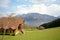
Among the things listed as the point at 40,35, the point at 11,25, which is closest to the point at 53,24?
the point at 40,35

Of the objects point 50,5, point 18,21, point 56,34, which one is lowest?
point 56,34

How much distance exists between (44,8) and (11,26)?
0.89 metres

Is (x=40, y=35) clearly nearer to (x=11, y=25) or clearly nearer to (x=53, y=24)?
(x=53, y=24)

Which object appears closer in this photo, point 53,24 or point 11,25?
point 11,25

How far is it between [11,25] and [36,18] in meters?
0.62

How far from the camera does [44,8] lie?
5.02 meters

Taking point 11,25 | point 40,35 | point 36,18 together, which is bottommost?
point 40,35

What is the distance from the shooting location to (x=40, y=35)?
4.89m

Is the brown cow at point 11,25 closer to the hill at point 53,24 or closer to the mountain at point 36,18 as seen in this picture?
the mountain at point 36,18

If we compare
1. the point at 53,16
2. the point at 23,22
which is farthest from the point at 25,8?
the point at 53,16

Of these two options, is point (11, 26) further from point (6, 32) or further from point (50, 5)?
point (50, 5)

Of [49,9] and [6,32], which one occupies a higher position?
[49,9]

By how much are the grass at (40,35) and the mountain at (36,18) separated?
203 millimetres

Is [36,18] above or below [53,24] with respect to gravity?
above
